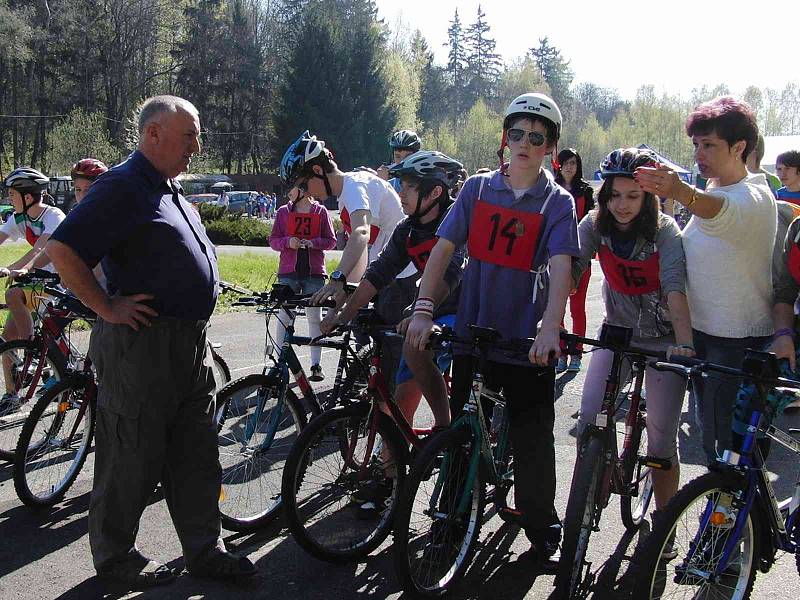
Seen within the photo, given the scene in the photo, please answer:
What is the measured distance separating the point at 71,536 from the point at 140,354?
1475 millimetres

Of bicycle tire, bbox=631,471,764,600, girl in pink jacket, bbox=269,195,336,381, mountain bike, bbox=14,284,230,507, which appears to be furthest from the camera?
girl in pink jacket, bbox=269,195,336,381

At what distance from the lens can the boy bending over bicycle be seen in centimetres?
452

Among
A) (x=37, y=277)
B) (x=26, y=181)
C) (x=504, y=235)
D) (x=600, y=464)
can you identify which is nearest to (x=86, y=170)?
(x=26, y=181)

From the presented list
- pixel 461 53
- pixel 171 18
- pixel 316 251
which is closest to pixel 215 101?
pixel 171 18

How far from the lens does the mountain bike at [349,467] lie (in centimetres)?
396

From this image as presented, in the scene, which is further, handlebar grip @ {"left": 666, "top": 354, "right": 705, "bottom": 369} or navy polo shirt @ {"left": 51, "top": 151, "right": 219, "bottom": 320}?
navy polo shirt @ {"left": 51, "top": 151, "right": 219, "bottom": 320}

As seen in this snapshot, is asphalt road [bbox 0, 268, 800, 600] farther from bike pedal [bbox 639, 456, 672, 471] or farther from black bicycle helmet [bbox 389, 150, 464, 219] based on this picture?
black bicycle helmet [bbox 389, 150, 464, 219]

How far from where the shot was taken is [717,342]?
3.86 m

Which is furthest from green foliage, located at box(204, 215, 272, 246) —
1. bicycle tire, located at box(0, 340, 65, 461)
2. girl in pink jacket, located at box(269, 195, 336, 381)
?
bicycle tire, located at box(0, 340, 65, 461)

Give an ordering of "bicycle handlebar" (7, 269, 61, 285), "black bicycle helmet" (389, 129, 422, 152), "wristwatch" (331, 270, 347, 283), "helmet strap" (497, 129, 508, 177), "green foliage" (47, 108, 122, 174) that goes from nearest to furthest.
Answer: "helmet strap" (497, 129, 508, 177), "wristwatch" (331, 270, 347, 283), "bicycle handlebar" (7, 269, 61, 285), "black bicycle helmet" (389, 129, 422, 152), "green foliage" (47, 108, 122, 174)

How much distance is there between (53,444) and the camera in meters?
4.89

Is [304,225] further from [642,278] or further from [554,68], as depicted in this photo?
[554,68]

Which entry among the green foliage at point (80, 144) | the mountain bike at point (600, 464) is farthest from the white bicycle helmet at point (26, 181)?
the green foliage at point (80, 144)

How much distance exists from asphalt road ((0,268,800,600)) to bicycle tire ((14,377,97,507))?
122 mm
